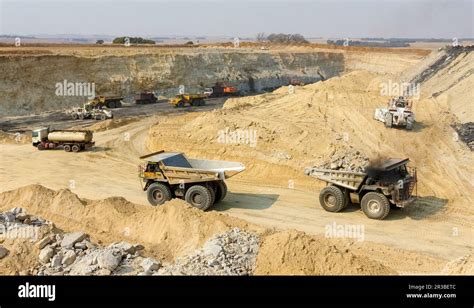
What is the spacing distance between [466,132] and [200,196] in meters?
16.0

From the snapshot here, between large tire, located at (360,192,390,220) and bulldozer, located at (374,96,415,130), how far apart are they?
1053 cm

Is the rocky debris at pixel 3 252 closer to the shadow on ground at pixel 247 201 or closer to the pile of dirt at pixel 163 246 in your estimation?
the pile of dirt at pixel 163 246

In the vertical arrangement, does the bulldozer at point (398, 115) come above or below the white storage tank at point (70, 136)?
above

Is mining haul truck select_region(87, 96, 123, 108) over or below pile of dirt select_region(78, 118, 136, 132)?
over

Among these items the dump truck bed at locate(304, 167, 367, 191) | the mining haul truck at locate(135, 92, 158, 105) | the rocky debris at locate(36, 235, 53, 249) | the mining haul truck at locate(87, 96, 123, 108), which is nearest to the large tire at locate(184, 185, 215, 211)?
the dump truck bed at locate(304, 167, 367, 191)

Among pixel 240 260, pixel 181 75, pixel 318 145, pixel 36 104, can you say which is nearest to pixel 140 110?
pixel 36 104

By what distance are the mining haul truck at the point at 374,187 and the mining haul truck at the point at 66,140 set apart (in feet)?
45.9

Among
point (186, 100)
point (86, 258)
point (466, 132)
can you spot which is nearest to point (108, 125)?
point (186, 100)

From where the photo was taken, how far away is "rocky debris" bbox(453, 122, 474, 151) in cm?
2467

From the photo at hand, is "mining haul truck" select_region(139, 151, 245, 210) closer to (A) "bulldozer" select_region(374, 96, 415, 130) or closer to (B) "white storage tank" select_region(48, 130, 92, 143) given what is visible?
(B) "white storage tank" select_region(48, 130, 92, 143)

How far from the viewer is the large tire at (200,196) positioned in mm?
17062

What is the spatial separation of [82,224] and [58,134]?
12644 millimetres

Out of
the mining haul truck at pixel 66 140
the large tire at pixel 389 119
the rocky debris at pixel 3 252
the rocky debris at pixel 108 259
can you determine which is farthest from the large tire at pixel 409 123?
the rocky debris at pixel 3 252

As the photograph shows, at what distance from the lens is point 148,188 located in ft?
58.4
